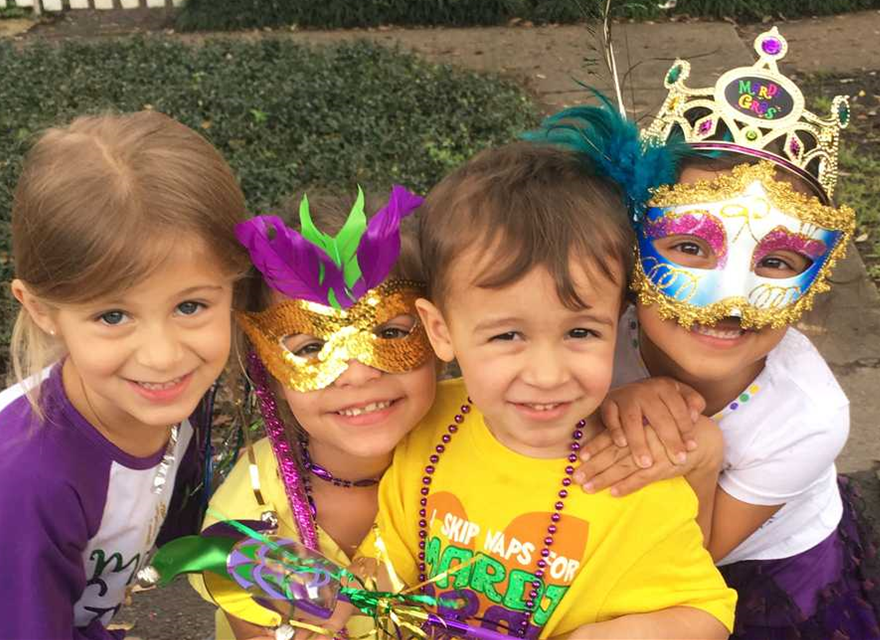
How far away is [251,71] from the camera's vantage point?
6.99 metres

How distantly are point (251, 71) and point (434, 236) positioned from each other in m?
5.35

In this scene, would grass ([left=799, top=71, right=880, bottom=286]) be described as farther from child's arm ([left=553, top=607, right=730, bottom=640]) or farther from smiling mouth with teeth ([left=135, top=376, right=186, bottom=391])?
smiling mouth with teeth ([left=135, top=376, right=186, bottom=391])

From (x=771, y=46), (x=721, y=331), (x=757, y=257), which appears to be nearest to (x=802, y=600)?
(x=721, y=331)

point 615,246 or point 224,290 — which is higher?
point 615,246

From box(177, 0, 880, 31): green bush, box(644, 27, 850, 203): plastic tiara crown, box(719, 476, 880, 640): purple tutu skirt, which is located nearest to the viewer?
box(644, 27, 850, 203): plastic tiara crown

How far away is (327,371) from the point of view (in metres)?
2.09

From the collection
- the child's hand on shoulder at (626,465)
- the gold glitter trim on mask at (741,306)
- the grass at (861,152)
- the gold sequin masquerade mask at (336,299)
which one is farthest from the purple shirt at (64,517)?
the grass at (861,152)

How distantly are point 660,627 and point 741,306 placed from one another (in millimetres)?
648

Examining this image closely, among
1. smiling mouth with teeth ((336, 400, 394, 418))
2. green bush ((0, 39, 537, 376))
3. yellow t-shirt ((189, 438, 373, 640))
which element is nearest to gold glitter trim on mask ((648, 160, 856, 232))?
smiling mouth with teeth ((336, 400, 394, 418))

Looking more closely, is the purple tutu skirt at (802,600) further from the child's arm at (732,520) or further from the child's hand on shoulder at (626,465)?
the child's hand on shoulder at (626,465)

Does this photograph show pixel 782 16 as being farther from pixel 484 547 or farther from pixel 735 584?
pixel 484 547

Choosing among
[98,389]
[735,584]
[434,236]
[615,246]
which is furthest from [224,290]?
[735,584]

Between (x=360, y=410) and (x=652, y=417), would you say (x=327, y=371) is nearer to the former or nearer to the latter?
(x=360, y=410)

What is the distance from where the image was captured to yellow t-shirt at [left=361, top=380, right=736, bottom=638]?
6.55ft
